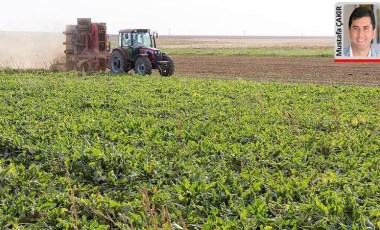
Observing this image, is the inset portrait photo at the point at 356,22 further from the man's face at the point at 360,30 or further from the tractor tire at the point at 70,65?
the tractor tire at the point at 70,65

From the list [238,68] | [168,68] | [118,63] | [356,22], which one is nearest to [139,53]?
[118,63]

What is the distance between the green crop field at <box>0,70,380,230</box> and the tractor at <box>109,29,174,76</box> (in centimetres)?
996

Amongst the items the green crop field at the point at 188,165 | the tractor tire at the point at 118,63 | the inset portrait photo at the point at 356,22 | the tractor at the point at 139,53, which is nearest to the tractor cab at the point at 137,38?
the tractor at the point at 139,53

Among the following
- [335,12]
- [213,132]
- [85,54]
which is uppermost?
[335,12]

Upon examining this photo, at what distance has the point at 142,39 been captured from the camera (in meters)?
21.7

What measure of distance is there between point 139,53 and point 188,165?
15776 mm

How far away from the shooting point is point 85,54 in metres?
23.3

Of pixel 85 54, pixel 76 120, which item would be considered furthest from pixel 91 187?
pixel 85 54

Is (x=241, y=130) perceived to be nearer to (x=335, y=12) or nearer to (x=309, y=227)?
(x=309, y=227)

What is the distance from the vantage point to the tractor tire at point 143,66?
20.9 m

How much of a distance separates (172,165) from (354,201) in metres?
2.44

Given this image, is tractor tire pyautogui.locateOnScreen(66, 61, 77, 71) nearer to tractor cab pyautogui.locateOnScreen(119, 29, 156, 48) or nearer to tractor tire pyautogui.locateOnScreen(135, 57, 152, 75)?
tractor cab pyautogui.locateOnScreen(119, 29, 156, 48)

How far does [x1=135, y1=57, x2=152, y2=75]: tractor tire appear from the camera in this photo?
2094 cm

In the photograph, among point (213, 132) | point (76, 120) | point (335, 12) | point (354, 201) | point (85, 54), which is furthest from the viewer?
point (85, 54)
